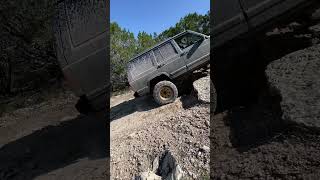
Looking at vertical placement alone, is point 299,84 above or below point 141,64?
below

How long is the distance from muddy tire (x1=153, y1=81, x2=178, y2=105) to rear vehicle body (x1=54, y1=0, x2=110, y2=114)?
2010 mm

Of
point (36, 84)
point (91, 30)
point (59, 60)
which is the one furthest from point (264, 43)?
point (36, 84)

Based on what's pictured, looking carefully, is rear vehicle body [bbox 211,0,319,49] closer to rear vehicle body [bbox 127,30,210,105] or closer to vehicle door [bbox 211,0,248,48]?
vehicle door [bbox 211,0,248,48]

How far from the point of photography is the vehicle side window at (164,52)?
20.7 feet

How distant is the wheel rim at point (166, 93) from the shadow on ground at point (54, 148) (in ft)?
7.20

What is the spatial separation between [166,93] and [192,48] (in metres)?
0.94

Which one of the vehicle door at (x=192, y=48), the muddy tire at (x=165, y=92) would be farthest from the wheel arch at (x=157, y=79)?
the vehicle door at (x=192, y=48)

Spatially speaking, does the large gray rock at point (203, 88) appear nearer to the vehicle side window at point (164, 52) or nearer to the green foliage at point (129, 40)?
the vehicle side window at point (164, 52)

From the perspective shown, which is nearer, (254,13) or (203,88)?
(254,13)

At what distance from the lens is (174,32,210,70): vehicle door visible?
613 centimetres

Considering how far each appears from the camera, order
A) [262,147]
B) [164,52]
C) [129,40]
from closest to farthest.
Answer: [262,147], [164,52], [129,40]

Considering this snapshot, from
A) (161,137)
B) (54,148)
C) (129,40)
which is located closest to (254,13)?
(161,137)

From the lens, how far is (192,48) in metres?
6.27

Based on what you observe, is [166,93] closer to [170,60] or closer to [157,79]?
[157,79]
